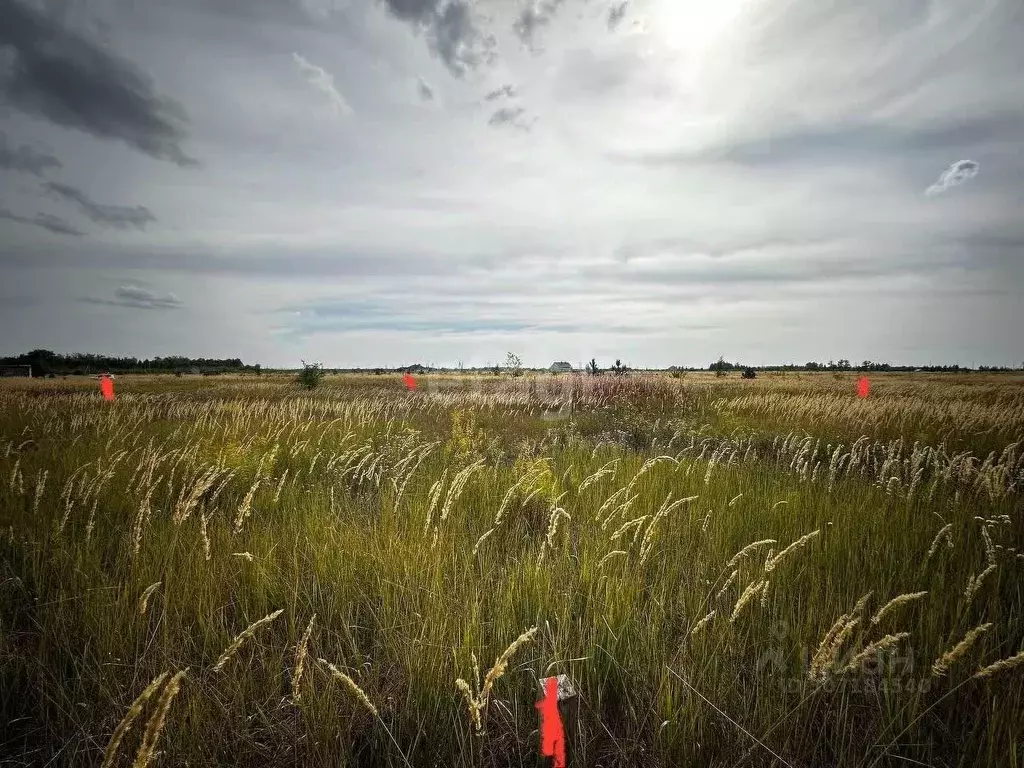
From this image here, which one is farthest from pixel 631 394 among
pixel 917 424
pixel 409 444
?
pixel 409 444

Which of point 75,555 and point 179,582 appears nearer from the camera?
point 179,582

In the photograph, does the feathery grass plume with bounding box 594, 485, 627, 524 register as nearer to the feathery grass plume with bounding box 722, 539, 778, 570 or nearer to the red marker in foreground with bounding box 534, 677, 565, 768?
the feathery grass plume with bounding box 722, 539, 778, 570

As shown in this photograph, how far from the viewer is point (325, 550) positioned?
129 inches

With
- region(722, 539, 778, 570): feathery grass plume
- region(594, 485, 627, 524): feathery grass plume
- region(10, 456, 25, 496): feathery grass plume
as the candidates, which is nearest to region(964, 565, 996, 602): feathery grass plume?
region(722, 539, 778, 570): feathery grass plume

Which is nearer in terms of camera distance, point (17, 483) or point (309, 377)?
point (17, 483)

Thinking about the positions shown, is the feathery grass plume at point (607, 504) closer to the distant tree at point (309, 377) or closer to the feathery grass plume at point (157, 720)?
the feathery grass plume at point (157, 720)

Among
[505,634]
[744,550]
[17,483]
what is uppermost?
[744,550]

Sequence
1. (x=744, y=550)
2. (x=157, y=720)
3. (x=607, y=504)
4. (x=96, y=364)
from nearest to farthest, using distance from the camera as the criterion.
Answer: (x=157, y=720) → (x=744, y=550) → (x=607, y=504) → (x=96, y=364)

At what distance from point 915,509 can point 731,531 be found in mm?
2420

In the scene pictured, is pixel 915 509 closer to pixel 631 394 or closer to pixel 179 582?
pixel 179 582

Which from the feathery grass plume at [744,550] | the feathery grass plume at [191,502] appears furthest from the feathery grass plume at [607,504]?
the feathery grass plume at [191,502]

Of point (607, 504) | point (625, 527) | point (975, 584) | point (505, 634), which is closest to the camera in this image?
point (975, 584)

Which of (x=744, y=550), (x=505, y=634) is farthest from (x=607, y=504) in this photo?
(x=505, y=634)

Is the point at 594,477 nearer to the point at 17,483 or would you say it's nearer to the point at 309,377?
the point at 17,483
